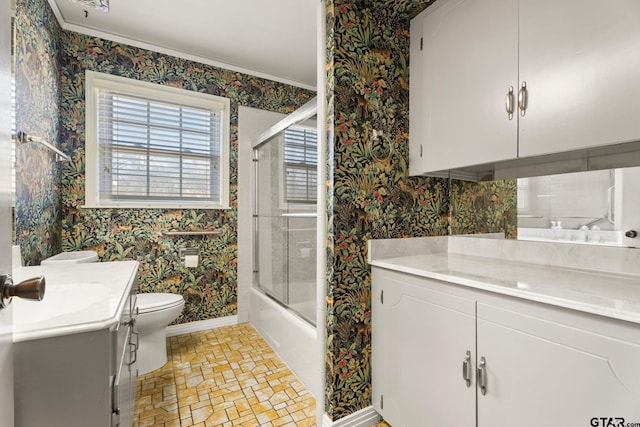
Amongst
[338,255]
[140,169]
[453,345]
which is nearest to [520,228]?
[453,345]

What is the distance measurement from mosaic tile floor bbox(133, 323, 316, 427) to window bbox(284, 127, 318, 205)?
123 centimetres

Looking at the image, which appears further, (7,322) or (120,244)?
(120,244)

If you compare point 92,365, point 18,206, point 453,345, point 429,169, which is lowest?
point 453,345

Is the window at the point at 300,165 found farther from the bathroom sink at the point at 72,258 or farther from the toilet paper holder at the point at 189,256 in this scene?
the bathroom sink at the point at 72,258

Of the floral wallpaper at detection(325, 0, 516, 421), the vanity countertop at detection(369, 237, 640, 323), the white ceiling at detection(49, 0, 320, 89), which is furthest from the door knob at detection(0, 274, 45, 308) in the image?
the white ceiling at detection(49, 0, 320, 89)

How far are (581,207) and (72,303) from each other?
2.05m

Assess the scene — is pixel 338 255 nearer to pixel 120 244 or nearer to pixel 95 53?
pixel 120 244

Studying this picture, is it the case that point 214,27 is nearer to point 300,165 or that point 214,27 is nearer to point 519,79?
point 300,165

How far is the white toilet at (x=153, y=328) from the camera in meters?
1.97

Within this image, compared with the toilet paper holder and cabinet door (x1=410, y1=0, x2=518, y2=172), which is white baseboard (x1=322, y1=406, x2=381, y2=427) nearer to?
cabinet door (x1=410, y1=0, x2=518, y2=172)

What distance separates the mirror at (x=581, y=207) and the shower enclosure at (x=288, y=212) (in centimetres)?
123

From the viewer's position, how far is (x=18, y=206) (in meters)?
1.54

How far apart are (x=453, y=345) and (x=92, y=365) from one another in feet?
3.99

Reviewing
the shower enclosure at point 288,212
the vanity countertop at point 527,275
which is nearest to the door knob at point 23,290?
the vanity countertop at point 527,275
